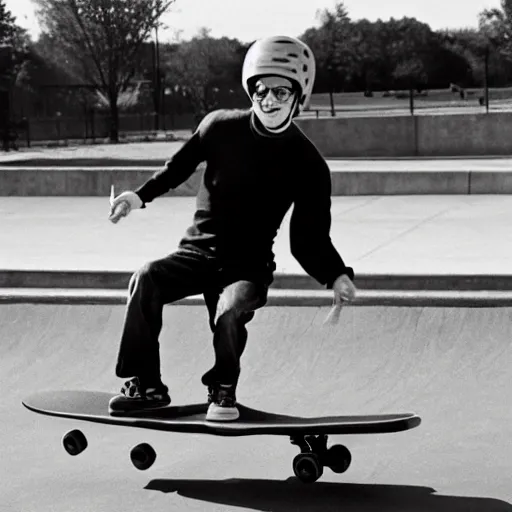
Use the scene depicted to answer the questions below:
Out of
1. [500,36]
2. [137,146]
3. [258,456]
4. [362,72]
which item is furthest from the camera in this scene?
[362,72]

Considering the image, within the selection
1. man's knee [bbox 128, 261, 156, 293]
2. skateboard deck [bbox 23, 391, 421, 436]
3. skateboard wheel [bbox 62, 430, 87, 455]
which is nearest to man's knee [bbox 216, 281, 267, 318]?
man's knee [bbox 128, 261, 156, 293]

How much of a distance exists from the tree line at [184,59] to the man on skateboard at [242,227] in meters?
29.7

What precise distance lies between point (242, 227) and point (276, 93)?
0.52 metres

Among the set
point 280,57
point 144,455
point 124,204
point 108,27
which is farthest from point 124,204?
point 108,27

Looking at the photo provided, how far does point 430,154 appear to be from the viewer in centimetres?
2350

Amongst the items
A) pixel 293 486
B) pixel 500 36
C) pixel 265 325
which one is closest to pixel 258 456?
pixel 293 486

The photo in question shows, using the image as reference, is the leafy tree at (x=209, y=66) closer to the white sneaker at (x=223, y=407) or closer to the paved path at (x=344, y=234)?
the paved path at (x=344, y=234)

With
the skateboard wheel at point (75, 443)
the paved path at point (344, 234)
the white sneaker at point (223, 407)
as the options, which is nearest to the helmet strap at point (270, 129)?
the white sneaker at point (223, 407)

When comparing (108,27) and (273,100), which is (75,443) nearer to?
(273,100)

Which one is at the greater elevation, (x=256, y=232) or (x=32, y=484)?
(x=256, y=232)

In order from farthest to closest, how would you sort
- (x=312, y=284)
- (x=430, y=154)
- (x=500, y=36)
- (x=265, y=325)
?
1. (x=500, y=36)
2. (x=430, y=154)
3. (x=312, y=284)
4. (x=265, y=325)

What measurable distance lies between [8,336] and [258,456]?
3.37m

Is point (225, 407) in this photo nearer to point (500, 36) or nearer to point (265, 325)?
point (265, 325)

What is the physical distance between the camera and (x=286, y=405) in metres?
6.71
